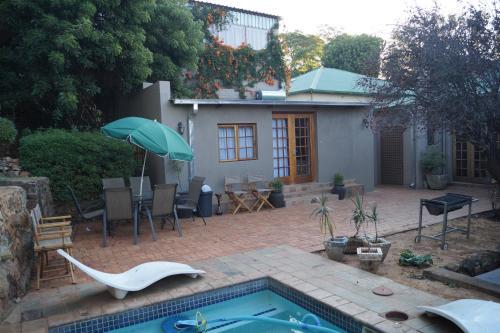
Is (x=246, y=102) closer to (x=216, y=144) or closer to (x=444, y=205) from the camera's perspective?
(x=216, y=144)

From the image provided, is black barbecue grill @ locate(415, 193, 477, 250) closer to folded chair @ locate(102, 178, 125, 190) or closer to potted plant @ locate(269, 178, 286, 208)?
potted plant @ locate(269, 178, 286, 208)

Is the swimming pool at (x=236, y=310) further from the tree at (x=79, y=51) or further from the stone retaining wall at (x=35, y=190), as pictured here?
the tree at (x=79, y=51)

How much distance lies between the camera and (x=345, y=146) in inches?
466

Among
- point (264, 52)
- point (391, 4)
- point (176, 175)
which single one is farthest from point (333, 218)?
point (264, 52)

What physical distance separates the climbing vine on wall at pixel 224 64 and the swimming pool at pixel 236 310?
359 inches

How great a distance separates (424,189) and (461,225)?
566 centimetres

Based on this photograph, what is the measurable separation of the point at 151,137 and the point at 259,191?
3.60 metres

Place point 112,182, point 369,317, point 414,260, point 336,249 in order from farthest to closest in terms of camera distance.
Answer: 1. point 112,182
2. point 336,249
3. point 414,260
4. point 369,317

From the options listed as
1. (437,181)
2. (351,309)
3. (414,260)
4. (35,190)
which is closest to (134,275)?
(351,309)

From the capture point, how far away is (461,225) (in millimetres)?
7336

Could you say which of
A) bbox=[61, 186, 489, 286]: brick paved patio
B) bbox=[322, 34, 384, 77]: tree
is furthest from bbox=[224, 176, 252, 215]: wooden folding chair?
bbox=[322, 34, 384, 77]: tree

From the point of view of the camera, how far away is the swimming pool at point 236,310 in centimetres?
373

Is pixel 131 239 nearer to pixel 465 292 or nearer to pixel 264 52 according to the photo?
pixel 465 292

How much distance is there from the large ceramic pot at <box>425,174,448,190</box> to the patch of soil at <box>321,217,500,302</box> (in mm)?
4739
